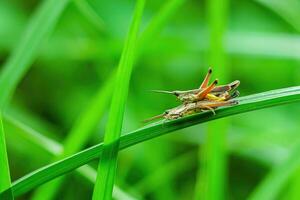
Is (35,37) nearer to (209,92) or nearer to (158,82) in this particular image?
(209,92)

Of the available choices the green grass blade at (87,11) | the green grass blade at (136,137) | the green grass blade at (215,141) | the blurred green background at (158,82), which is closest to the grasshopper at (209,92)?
the green grass blade at (136,137)

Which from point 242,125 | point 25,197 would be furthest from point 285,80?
point 25,197

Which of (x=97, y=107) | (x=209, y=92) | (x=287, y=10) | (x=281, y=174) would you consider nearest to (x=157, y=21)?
(x=97, y=107)

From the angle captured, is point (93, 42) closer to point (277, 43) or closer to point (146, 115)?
point (146, 115)

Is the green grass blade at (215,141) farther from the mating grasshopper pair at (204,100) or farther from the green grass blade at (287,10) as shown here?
the green grass blade at (287,10)

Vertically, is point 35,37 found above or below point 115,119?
above

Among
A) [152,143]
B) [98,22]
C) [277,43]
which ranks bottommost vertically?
[152,143]

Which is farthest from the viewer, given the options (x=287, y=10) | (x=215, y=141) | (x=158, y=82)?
(x=158, y=82)
